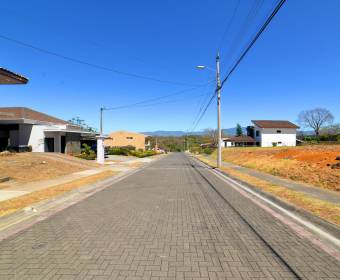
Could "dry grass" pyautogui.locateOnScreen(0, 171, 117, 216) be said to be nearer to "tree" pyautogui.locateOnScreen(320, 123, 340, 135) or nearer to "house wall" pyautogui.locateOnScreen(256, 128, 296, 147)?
"house wall" pyautogui.locateOnScreen(256, 128, 296, 147)

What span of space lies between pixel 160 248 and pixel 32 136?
96.1 feet

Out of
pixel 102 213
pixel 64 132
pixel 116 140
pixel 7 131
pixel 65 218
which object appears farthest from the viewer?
pixel 116 140

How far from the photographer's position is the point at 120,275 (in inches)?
167

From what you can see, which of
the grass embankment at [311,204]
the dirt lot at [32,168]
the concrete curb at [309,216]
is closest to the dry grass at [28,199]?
the dirt lot at [32,168]

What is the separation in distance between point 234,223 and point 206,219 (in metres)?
0.74

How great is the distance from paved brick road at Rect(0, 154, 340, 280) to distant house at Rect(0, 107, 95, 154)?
23068mm

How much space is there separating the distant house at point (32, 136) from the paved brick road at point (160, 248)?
75.7ft

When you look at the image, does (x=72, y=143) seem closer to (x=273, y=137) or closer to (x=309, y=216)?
(x=309, y=216)

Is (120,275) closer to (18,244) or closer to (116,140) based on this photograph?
(18,244)

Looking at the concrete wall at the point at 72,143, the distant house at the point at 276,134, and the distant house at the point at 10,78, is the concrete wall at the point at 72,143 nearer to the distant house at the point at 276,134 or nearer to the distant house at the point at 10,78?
the distant house at the point at 10,78

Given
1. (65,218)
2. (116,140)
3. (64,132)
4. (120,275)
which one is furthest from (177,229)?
(116,140)

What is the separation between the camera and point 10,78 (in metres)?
15.3

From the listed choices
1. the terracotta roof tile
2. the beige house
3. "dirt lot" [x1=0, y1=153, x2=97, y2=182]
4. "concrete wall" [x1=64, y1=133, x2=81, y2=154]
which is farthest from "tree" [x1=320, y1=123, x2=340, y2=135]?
"dirt lot" [x1=0, y1=153, x2=97, y2=182]

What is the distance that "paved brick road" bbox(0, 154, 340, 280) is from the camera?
4.36 meters
